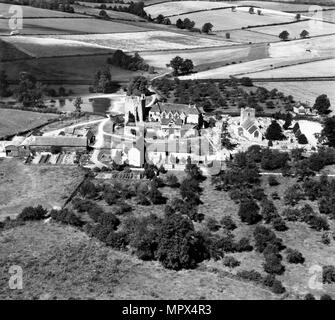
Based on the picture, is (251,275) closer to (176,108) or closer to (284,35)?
(176,108)

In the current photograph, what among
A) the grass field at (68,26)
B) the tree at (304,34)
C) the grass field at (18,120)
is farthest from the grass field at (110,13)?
the grass field at (18,120)

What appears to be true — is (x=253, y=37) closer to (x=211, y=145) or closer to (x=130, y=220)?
(x=211, y=145)

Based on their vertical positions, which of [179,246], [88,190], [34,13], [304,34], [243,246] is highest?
[34,13]

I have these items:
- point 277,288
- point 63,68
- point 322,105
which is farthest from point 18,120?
point 277,288

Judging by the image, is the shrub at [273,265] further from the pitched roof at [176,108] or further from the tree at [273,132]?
the pitched roof at [176,108]

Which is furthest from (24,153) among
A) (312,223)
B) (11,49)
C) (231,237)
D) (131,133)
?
(11,49)

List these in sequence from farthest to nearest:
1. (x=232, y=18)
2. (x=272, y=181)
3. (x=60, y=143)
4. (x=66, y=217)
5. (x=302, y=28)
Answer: (x=232, y=18), (x=302, y=28), (x=60, y=143), (x=272, y=181), (x=66, y=217)
